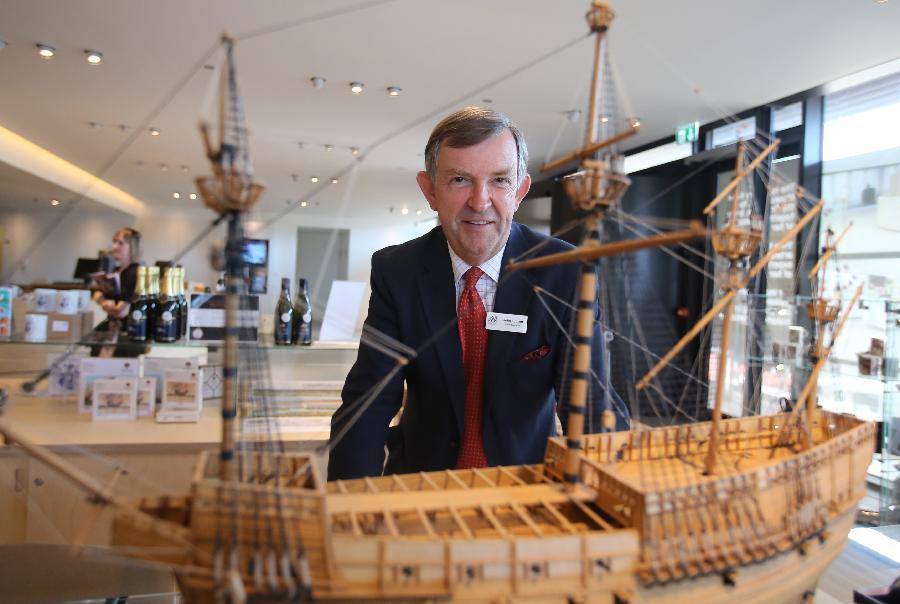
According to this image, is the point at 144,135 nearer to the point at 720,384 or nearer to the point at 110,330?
the point at 110,330

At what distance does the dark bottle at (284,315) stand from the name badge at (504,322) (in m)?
1.99

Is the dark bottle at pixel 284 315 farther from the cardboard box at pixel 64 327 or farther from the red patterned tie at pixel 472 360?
the red patterned tie at pixel 472 360

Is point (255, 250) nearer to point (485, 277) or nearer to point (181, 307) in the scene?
point (485, 277)

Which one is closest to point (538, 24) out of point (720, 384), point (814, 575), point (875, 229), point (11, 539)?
point (875, 229)

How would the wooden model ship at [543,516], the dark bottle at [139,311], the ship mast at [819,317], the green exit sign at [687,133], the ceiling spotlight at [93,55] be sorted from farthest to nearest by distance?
the green exit sign at [687,133] < the ceiling spotlight at [93,55] < the dark bottle at [139,311] < the ship mast at [819,317] < the wooden model ship at [543,516]

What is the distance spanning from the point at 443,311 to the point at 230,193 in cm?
123

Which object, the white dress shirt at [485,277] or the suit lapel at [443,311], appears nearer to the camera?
the suit lapel at [443,311]

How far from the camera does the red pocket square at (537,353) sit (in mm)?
2385

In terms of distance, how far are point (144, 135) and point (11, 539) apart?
5.53m

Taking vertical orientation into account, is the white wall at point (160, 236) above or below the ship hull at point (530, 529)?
above

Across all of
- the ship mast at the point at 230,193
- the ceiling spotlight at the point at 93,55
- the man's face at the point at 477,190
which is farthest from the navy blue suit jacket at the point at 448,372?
the ceiling spotlight at the point at 93,55

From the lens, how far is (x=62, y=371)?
3.61 meters

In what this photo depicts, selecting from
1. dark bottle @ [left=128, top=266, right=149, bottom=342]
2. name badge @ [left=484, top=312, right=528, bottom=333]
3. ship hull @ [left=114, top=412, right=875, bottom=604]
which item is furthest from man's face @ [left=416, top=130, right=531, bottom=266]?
dark bottle @ [left=128, top=266, right=149, bottom=342]

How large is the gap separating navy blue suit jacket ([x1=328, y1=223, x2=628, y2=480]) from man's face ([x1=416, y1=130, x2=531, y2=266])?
21cm
